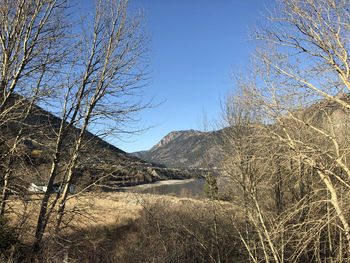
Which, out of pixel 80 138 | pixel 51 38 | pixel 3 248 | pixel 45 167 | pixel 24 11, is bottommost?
pixel 3 248

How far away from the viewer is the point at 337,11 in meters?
4.59

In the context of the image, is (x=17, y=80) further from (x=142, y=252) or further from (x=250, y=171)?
(x=142, y=252)

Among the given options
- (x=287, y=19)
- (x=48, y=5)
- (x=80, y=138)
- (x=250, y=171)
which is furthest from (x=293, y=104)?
(x=48, y=5)

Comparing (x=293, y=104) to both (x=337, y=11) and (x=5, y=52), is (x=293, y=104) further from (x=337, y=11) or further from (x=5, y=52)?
(x=5, y=52)

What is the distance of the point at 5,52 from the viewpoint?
5.07 metres

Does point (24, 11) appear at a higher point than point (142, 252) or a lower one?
higher

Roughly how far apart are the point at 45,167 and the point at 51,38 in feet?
12.2

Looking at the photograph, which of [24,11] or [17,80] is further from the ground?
[24,11]

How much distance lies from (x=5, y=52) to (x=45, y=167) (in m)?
3.47

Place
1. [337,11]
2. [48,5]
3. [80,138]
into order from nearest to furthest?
[337,11] → [48,5] → [80,138]

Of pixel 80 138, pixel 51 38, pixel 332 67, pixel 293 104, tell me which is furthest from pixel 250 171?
pixel 51 38

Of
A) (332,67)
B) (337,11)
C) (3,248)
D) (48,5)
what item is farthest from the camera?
(3,248)

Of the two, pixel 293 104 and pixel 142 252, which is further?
pixel 142 252

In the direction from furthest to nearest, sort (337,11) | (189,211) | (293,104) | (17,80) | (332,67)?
(189,211), (293,104), (17,80), (332,67), (337,11)
